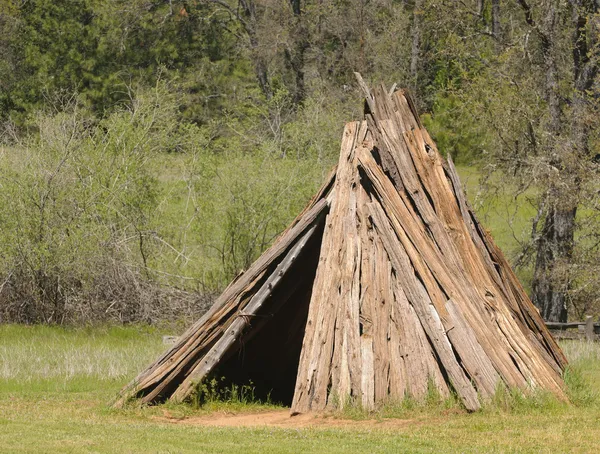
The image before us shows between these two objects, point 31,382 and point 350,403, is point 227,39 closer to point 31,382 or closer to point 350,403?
point 31,382

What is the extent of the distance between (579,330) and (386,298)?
12.8 metres

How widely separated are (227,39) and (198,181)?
21.7 metres

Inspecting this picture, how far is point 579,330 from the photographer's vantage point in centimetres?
2322

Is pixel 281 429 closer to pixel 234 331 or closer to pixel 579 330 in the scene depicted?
pixel 234 331

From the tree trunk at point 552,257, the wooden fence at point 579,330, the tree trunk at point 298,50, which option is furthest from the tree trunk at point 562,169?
the tree trunk at point 298,50

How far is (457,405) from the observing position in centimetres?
1062

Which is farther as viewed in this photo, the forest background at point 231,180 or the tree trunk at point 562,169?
the tree trunk at point 562,169

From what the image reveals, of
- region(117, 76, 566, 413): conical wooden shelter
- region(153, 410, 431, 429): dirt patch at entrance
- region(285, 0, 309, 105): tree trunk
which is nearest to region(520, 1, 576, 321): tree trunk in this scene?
region(117, 76, 566, 413): conical wooden shelter

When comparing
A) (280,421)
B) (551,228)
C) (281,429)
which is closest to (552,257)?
(551,228)

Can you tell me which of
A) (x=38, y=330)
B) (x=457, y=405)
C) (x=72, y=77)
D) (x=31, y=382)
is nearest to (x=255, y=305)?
(x=457, y=405)

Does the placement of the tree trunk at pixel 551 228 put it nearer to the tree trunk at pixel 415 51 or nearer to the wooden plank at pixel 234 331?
the tree trunk at pixel 415 51

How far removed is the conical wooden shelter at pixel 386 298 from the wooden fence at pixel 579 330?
970cm

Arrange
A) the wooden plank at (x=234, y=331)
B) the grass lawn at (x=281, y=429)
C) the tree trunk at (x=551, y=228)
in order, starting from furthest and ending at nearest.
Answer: the tree trunk at (x=551, y=228) < the wooden plank at (x=234, y=331) < the grass lawn at (x=281, y=429)

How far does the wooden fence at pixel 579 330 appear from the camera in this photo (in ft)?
74.5
